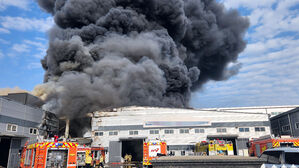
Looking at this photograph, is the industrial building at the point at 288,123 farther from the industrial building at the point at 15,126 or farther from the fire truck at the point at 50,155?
the industrial building at the point at 15,126

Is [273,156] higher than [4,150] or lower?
higher

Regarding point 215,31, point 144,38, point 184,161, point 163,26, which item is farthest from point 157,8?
point 184,161

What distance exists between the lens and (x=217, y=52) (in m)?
60.2

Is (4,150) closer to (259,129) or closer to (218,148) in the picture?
(218,148)

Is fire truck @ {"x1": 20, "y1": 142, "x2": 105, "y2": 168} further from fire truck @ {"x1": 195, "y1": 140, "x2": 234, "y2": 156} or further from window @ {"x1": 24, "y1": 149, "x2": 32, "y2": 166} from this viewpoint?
fire truck @ {"x1": 195, "y1": 140, "x2": 234, "y2": 156}

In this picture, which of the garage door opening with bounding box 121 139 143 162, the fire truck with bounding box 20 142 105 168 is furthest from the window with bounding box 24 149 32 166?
the garage door opening with bounding box 121 139 143 162

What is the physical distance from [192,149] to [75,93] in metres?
18.9

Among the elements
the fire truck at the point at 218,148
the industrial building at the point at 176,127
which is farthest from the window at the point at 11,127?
the fire truck at the point at 218,148

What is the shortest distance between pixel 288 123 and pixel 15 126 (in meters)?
30.2

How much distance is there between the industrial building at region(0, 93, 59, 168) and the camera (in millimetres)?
18047

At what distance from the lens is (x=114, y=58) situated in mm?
39188

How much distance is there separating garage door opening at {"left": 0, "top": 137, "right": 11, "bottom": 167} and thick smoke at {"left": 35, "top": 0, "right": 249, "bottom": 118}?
11.0m

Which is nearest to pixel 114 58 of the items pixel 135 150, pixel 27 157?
pixel 135 150

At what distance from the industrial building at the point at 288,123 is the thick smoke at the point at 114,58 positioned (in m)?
18.2
